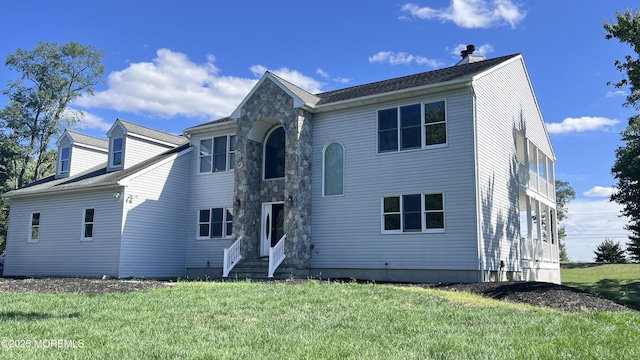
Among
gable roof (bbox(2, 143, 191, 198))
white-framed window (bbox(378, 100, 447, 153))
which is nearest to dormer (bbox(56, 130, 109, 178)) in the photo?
gable roof (bbox(2, 143, 191, 198))

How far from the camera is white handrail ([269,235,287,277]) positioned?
16500mm

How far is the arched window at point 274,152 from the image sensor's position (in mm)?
19516

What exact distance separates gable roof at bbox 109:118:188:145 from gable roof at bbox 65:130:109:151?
3567 mm

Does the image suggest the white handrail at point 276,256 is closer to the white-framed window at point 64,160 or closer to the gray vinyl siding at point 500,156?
the gray vinyl siding at point 500,156

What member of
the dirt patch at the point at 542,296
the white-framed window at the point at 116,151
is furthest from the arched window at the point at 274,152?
the dirt patch at the point at 542,296

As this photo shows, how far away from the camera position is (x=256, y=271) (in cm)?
1712

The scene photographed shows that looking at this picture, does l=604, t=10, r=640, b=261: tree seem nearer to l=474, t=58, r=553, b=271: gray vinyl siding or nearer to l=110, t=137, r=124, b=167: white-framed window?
l=474, t=58, r=553, b=271: gray vinyl siding

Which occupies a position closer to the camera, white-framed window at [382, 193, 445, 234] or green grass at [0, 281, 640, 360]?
green grass at [0, 281, 640, 360]

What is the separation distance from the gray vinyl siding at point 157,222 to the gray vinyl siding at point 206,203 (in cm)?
28

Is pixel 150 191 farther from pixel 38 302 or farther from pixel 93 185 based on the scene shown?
pixel 38 302

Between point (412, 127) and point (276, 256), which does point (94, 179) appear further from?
point (412, 127)

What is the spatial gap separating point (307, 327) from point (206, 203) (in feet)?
47.4

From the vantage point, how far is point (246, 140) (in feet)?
61.9

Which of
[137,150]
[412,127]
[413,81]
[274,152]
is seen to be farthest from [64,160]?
[412,127]
